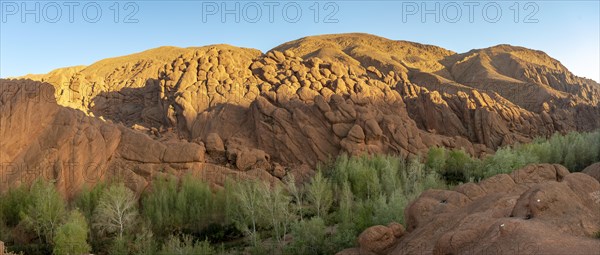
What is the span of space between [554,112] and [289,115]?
42447mm

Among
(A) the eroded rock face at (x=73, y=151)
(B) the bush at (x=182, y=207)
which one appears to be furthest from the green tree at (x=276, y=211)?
(A) the eroded rock face at (x=73, y=151)

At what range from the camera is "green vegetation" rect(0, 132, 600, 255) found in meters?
25.4

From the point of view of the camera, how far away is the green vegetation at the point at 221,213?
2539 cm

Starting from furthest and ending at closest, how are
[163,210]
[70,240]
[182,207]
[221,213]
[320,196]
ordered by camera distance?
[221,213] → [182,207] → [163,210] → [320,196] → [70,240]

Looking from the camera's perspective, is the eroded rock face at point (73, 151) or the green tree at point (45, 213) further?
the eroded rock face at point (73, 151)

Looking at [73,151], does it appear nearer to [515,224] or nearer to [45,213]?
[45,213]

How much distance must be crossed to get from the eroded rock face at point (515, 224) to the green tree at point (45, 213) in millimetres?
22895

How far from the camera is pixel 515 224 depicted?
34.7 feet

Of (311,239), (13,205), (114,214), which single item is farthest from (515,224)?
(13,205)

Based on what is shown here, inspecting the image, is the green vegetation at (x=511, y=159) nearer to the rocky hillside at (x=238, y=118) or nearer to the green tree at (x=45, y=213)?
the rocky hillside at (x=238, y=118)

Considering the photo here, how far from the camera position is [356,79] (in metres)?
59.8

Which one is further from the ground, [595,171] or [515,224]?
[515,224]

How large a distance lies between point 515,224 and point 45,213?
2860 centimetres

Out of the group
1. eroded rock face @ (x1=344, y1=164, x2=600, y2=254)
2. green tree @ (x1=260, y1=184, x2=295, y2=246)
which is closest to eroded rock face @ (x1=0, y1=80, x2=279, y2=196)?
green tree @ (x1=260, y1=184, x2=295, y2=246)
